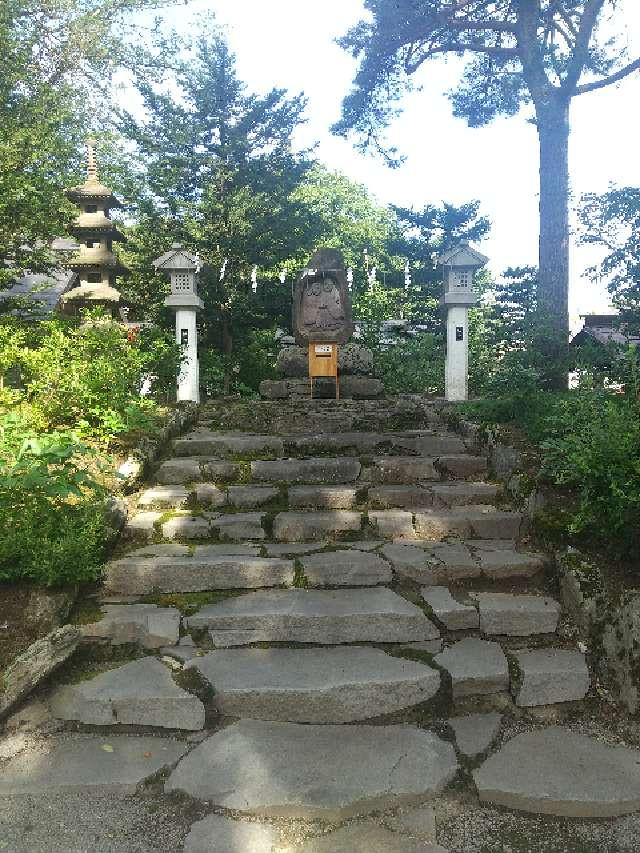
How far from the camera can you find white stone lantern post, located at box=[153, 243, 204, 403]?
307 inches

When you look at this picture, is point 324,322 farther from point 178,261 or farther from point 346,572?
point 346,572

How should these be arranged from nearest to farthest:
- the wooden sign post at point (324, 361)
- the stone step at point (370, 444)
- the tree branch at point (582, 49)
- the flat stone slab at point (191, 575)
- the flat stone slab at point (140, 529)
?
1. the flat stone slab at point (191, 575)
2. the flat stone slab at point (140, 529)
3. the stone step at point (370, 444)
4. the wooden sign post at point (324, 361)
5. the tree branch at point (582, 49)

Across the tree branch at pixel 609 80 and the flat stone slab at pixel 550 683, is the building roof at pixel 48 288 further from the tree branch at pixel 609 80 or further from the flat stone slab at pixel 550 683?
the flat stone slab at pixel 550 683

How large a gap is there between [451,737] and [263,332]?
12004mm

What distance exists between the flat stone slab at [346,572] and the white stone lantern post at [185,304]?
493cm

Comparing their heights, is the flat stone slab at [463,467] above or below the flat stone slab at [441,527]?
above

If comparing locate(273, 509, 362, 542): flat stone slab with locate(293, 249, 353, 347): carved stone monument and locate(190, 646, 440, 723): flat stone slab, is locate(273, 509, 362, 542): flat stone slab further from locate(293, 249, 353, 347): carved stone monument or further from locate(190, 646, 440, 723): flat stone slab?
locate(293, 249, 353, 347): carved stone monument

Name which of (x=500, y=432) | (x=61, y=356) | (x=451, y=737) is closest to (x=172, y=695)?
(x=451, y=737)

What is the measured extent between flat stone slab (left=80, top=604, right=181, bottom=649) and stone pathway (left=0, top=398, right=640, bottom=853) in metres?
0.01

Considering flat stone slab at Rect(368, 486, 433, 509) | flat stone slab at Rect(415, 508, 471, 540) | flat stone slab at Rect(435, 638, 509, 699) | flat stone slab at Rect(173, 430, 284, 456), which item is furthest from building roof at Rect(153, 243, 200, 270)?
flat stone slab at Rect(435, 638, 509, 699)

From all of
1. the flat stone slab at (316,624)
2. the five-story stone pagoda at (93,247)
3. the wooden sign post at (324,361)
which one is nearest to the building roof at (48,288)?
the five-story stone pagoda at (93,247)

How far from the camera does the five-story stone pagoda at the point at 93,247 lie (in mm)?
12281

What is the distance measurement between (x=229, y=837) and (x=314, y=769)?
1.28 feet

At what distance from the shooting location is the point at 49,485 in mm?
3125
